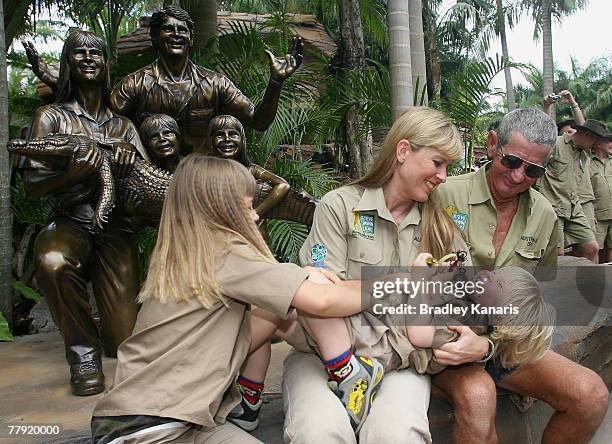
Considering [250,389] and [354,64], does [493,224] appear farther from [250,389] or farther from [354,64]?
[354,64]

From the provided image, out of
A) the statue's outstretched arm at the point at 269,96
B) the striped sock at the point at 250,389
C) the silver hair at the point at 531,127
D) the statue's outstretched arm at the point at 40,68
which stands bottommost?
the striped sock at the point at 250,389

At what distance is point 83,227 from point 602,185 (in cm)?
495

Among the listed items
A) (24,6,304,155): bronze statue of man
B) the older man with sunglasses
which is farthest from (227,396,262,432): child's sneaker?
(24,6,304,155): bronze statue of man

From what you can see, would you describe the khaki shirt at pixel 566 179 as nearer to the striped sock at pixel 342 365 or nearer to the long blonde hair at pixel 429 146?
the long blonde hair at pixel 429 146

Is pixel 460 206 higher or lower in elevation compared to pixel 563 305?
higher

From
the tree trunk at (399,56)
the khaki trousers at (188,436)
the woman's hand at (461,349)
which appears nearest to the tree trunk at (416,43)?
the tree trunk at (399,56)

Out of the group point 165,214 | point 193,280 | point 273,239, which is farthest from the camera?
point 273,239

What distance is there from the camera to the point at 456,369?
2162 mm

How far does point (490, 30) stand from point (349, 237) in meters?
28.5

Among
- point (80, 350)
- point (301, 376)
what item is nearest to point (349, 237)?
point (301, 376)

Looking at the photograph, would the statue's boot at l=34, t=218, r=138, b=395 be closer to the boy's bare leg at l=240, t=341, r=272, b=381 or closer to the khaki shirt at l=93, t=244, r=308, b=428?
the boy's bare leg at l=240, t=341, r=272, b=381

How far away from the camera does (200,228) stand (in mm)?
1864

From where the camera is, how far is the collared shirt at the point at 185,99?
338 centimetres

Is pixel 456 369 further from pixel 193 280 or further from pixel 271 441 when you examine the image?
pixel 193 280
